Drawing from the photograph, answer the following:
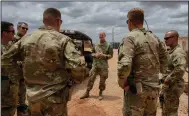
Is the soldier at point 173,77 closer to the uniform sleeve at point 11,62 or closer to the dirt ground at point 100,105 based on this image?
the dirt ground at point 100,105

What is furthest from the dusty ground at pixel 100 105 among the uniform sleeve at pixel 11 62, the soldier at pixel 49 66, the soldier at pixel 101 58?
the soldier at pixel 49 66

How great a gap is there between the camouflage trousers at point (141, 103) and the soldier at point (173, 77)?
4.11 ft

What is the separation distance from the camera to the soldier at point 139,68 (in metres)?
4.08

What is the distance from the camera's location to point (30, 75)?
3.86m

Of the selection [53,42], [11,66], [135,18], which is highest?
[135,18]

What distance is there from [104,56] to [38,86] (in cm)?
546

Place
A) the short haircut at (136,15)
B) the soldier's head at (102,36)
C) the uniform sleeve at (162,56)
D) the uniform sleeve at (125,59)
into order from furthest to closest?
the soldier's head at (102,36)
the uniform sleeve at (162,56)
the short haircut at (136,15)
the uniform sleeve at (125,59)

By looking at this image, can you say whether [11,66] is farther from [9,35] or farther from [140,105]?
[140,105]

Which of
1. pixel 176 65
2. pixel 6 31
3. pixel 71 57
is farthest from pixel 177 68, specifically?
pixel 6 31

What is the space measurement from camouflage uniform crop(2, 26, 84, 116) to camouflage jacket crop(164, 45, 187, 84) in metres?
2.35

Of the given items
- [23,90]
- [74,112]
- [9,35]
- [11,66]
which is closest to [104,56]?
[74,112]

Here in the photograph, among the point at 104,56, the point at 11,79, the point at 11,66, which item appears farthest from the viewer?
the point at 104,56

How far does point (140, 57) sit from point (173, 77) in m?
1.59

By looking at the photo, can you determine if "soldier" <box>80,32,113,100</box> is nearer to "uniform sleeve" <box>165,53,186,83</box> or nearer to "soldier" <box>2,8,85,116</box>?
"uniform sleeve" <box>165,53,186,83</box>
